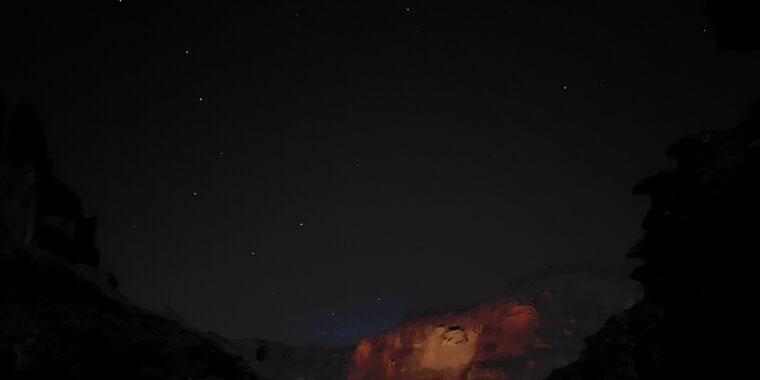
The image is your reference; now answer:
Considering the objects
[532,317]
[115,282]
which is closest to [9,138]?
[115,282]

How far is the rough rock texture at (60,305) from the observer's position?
9.16 m

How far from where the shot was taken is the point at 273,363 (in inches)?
2832

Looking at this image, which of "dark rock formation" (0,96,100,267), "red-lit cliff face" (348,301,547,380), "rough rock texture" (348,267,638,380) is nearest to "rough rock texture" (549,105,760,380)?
"dark rock formation" (0,96,100,267)

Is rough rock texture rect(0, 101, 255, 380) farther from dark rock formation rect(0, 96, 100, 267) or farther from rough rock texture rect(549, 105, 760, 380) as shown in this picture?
rough rock texture rect(549, 105, 760, 380)

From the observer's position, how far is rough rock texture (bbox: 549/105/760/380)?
34.4 feet

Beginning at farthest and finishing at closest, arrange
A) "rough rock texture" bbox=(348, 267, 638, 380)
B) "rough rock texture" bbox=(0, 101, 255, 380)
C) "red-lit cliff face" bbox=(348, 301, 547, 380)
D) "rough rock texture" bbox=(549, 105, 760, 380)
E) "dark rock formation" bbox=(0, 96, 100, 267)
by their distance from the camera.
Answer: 1. "rough rock texture" bbox=(348, 267, 638, 380)
2. "red-lit cliff face" bbox=(348, 301, 547, 380)
3. "dark rock formation" bbox=(0, 96, 100, 267)
4. "rough rock texture" bbox=(549, 105, 760, 380)
5. "rough rock texture" bbox=(0, 101, 255, 380)

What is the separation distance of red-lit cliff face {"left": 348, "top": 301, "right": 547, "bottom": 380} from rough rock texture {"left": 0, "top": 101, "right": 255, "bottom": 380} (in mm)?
64001

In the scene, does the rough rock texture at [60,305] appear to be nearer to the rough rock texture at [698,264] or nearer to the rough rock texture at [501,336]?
→ the rough rock texture at [698,264]

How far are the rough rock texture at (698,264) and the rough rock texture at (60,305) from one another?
45.5ft

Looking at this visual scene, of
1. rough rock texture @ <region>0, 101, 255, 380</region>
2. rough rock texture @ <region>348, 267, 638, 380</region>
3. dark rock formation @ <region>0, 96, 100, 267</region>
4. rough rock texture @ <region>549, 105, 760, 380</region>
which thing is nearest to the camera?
rough rock texture @ <region>0, 101, 255, 380</region>

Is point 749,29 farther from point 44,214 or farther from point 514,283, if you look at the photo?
point 514,283

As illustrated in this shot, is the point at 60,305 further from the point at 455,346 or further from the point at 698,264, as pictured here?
the point at 455,346

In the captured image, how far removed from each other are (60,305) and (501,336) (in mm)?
87264

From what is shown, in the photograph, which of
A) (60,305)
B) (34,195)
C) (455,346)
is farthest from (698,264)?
(455,346)
